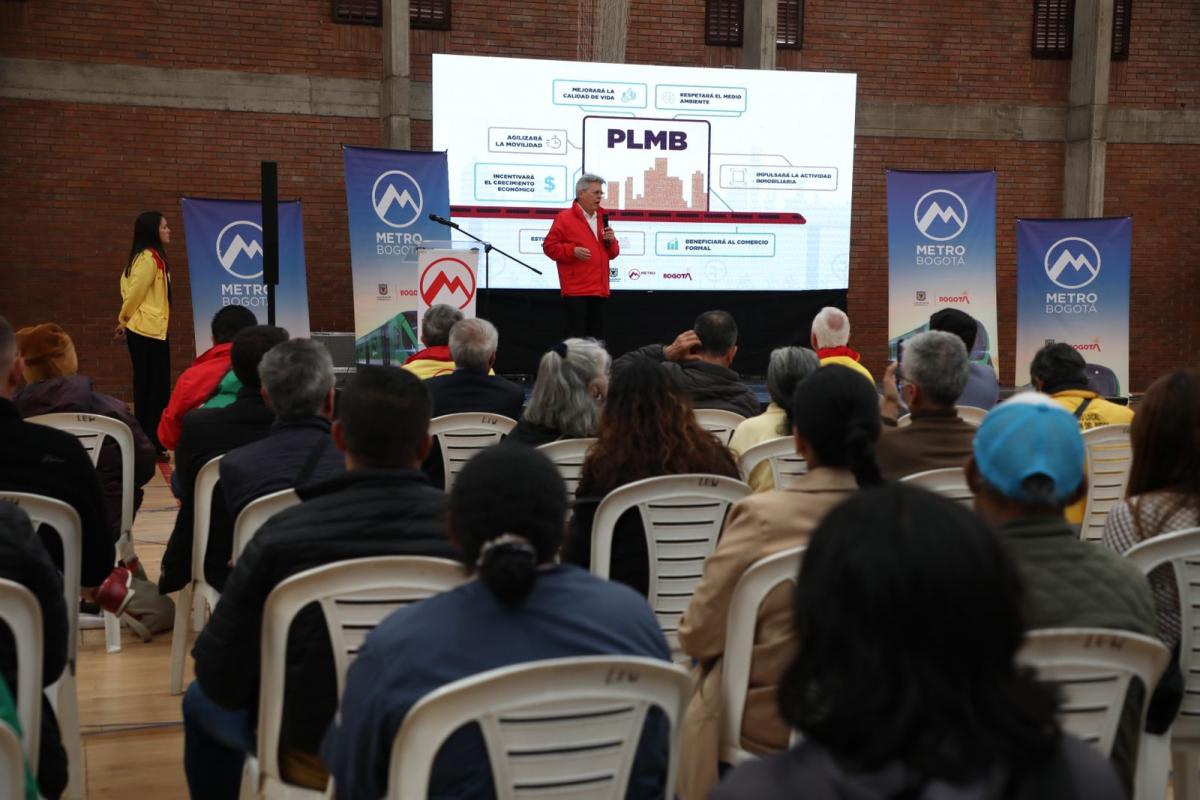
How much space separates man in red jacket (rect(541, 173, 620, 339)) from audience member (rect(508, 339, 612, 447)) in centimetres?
443

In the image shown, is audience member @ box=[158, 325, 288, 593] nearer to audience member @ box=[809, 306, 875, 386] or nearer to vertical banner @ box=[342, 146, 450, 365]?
audience member @ box=[809, 306, 875, 386]

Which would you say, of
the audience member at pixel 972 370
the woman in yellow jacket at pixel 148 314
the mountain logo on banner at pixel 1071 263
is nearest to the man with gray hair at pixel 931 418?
the audience member at pixel 972 370

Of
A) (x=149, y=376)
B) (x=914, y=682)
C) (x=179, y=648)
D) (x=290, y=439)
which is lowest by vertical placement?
(x=179, y=648)

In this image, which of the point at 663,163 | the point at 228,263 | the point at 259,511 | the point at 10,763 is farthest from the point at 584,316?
the point at 10,763

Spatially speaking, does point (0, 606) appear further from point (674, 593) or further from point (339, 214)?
point (339, 214)

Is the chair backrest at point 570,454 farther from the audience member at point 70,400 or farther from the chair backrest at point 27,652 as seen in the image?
the chair backrest at point 27,652

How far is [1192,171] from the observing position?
1234 cm

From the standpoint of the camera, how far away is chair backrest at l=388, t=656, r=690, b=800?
4.92 ft

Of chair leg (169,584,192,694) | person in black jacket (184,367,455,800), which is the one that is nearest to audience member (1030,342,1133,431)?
person in black jacket (184,367,455,800)

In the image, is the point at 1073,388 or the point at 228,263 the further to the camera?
the point at 228,263

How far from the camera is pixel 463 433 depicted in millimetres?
4156

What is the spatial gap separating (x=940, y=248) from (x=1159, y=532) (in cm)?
733

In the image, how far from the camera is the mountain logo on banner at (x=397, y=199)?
8.66 metres

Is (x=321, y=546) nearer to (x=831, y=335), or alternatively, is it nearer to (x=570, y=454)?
(x=570, y=454)
